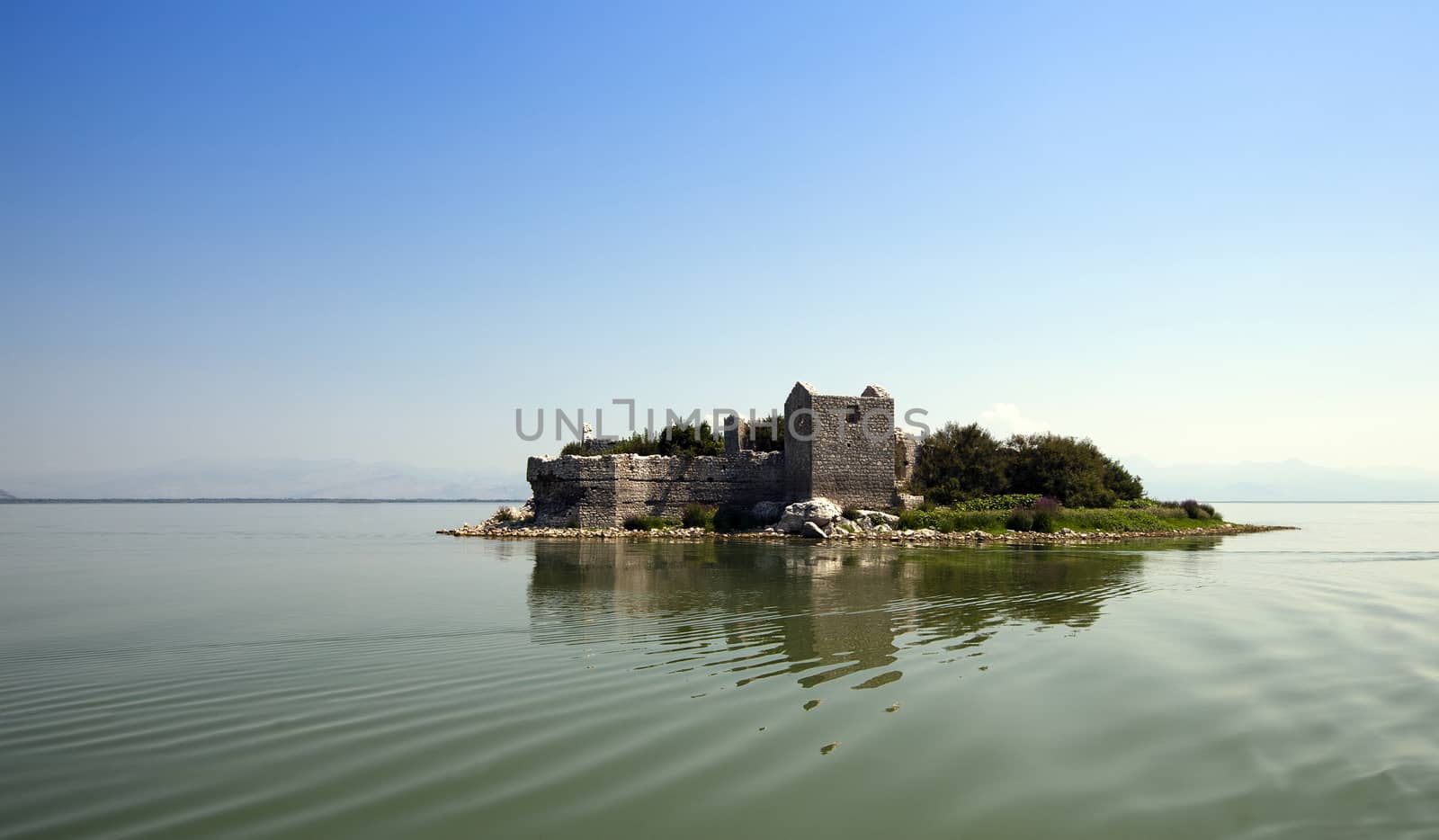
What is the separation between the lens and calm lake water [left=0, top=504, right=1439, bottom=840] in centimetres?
352

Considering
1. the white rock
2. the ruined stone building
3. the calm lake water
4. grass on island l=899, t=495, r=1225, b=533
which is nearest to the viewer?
the calm lake water

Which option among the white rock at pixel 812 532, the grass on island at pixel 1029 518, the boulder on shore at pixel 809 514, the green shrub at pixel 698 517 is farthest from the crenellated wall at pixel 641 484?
the grass on island at pixel 1029 518

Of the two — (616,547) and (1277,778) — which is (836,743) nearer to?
(1277,778)

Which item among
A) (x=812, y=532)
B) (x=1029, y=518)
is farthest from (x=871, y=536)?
(x=1029, y=518)

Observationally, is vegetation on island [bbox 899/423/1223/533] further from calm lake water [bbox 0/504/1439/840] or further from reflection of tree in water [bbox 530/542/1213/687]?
calm lake water [bbox 0/504/1439/840]

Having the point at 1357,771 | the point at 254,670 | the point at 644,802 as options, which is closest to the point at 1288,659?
the point at 1357,771

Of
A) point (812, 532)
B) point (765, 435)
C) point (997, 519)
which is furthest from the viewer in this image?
point (765, 435)

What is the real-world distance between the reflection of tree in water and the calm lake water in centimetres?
8

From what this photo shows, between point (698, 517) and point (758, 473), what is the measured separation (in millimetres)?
2489

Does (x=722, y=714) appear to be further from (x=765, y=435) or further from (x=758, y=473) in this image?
(x=765, y=435)

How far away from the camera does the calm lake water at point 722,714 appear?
11.5 feet

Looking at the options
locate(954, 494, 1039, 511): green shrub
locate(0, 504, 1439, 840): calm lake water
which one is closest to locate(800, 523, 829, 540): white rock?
locate(954, 494, 1039, 511): green shrub

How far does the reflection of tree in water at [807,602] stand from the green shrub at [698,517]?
7.80 metres

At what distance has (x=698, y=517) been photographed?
1029 inches
